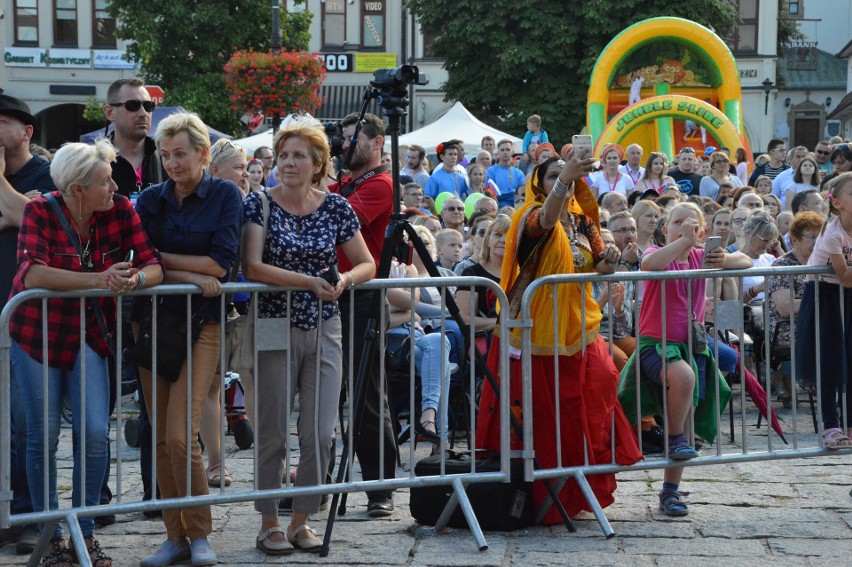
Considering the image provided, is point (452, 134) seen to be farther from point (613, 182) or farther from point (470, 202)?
point (470, 202)

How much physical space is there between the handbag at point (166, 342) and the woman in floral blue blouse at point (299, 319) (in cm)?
36

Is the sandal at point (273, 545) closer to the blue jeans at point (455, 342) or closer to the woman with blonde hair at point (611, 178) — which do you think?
the blue jeans at point (455, 342)

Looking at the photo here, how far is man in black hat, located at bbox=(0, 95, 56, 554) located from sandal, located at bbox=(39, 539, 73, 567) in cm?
33

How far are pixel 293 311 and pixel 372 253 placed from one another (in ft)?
3.19

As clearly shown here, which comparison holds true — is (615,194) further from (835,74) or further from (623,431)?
(835,74)

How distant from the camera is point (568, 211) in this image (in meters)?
6.20

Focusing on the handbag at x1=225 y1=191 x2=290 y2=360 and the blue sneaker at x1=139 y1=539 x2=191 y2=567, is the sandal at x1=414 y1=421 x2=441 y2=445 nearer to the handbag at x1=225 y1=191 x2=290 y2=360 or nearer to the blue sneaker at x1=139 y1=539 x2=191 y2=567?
the handbag at x1=225 y1=191 x2=290 y2=360

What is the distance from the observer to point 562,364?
6125 millimetres

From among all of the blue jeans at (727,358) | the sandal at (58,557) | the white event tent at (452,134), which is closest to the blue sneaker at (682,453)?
the blue jeans at (727,358)

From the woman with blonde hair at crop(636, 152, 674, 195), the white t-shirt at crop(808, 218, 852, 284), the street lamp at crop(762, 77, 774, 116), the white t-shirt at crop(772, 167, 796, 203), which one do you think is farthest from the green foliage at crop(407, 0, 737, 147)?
the white t-shirt at crop(808, 218, 852, 284)

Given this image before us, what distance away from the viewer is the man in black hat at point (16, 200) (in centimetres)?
566

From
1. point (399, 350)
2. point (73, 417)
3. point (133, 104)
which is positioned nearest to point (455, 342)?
point (399, 350)

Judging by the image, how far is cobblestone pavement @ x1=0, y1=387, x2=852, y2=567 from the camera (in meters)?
5.45

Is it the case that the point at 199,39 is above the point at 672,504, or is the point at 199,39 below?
above
